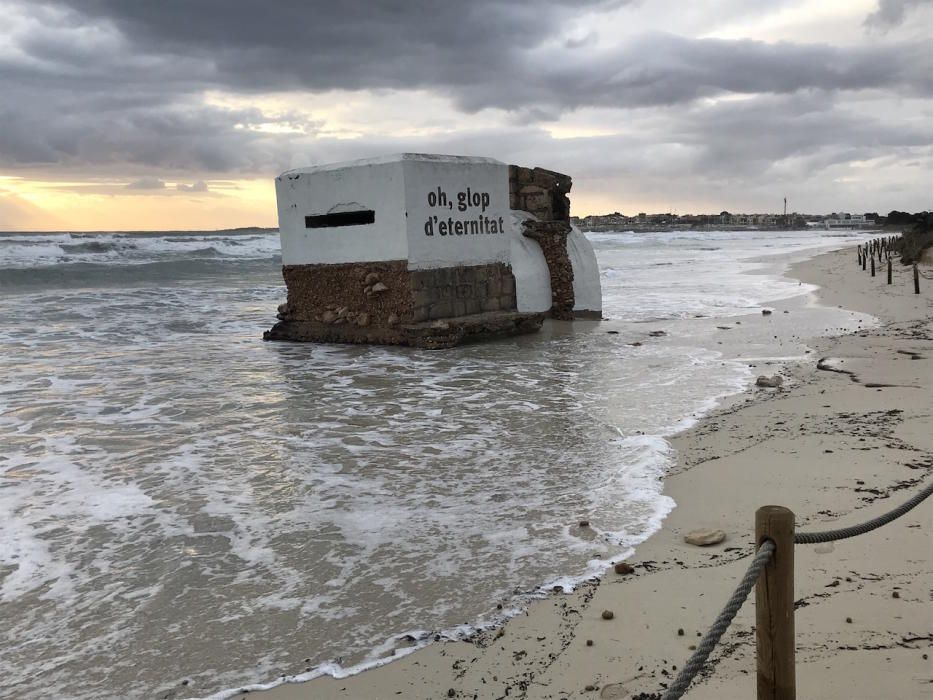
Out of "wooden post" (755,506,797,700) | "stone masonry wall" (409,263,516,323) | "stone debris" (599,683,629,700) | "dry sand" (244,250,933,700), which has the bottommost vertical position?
"stone debris" (599,683,629,700)

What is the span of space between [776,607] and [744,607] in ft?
3.72

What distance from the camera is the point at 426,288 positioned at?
12.4 m

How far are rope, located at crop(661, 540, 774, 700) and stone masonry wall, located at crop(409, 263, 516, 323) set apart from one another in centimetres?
1001

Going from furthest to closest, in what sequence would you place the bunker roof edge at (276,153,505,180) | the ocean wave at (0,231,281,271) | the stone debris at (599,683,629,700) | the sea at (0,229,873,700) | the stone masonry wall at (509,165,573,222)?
the ocean wave at (0,231,281,271)
the stone masonry wall at (509,165,573,222)
the bunker roof edge at (276,153,505,180)
the sea at (0,229,873,700)
the stone debris at (599,683,629,700)

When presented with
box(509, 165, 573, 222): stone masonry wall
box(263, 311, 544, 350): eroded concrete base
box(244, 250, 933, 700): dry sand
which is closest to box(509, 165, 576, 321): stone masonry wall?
box(509, 165, 573, 222): stone masonry wall

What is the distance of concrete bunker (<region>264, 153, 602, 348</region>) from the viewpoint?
39.7ft

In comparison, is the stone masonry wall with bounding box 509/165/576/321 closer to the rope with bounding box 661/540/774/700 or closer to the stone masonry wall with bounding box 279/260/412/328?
the stone masonry wall with bounding box 279/260/412/328

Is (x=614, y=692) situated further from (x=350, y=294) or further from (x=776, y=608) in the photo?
(x=350, y=294)

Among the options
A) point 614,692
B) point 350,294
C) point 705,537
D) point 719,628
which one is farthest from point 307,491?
point 350,294

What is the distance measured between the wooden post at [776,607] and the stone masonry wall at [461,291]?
998 cm

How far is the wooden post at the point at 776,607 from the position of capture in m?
2.40

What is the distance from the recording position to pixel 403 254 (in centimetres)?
1203

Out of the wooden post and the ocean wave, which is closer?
the wooden post

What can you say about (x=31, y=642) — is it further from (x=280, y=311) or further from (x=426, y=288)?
(x=280, y=311)
